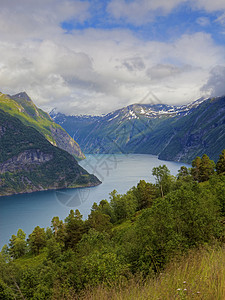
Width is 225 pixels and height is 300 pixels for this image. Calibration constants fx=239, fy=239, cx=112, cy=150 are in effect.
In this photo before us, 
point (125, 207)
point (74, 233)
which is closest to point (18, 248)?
point (74, 233)

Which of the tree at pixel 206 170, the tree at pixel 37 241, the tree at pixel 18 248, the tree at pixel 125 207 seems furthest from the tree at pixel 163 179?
the tree at pixel 18 248

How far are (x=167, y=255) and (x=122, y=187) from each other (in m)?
154

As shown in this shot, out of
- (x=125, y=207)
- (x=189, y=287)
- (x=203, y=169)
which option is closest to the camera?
(x=189, y=287)

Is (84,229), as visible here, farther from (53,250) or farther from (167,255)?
(167,255)

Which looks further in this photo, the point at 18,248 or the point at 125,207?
the point at 18,248

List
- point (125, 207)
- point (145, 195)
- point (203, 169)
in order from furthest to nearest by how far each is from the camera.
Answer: point (203, 169) < point (145, 195) < point (125, 207)

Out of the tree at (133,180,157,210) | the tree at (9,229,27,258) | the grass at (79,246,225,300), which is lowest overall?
the grass at (79,246,225,300)

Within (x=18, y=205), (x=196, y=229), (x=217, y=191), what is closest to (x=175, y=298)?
(x=196, y=229)

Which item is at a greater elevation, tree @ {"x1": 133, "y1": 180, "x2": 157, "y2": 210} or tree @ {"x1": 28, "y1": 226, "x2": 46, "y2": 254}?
tree @ {"x1": 133, "y1": 180, "x2": 157, "y2": 210}

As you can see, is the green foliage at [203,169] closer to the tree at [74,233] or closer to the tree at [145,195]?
the tree at [145,195]

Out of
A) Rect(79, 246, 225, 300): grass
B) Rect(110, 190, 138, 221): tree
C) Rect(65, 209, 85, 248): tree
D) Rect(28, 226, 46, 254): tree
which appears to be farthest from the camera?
Rect(110, 190, 138, 221): tree

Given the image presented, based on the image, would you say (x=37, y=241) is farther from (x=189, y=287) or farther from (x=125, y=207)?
(x=189, y=287)

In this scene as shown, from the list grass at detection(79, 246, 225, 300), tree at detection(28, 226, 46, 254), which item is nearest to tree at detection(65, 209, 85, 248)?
tree at detection(28, 226, 46, 254)

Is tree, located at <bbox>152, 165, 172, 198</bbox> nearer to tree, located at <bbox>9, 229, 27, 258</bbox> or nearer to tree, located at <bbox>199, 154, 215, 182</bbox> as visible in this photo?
tree, located at <bbox>199, 154, 215, 182</bbox>
